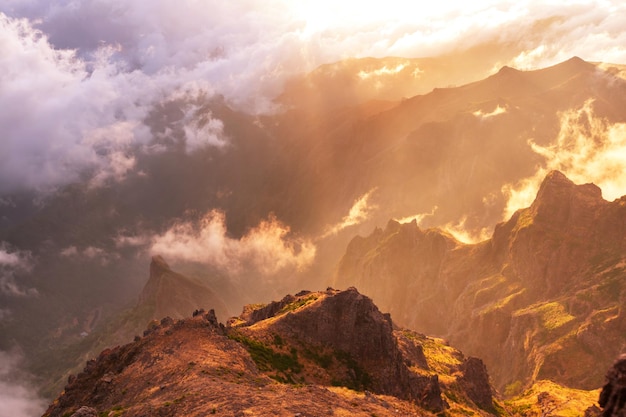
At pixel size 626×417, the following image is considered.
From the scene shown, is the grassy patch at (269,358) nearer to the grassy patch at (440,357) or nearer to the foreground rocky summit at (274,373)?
the foreground rocky summit at (274,373)

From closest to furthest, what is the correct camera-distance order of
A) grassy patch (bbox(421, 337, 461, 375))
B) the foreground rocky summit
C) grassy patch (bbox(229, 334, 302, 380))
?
the foreground rocky summit < grassy patch (bbox(229, 334, 302, 380)) < grassy patch (bbox(421, 337, 461, 375))

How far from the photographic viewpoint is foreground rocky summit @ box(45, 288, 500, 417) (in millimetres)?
60531

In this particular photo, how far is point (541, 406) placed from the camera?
142 meters

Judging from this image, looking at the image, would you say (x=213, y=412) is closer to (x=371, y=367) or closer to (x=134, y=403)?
(x=134, y=403)

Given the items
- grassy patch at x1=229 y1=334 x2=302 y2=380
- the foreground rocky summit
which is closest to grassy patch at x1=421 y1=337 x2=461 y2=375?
the foreground rocky summit

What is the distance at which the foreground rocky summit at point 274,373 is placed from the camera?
6053 cm

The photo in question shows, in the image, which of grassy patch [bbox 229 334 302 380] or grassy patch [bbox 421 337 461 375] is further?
grassy patch [bbox 421 337 461 375]

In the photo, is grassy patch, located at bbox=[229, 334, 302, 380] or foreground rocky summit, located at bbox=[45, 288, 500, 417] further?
grassy patch, located at bbox=[229, 334, 302, 380]

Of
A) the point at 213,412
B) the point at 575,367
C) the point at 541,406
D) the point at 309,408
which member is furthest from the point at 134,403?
the point at 575,367

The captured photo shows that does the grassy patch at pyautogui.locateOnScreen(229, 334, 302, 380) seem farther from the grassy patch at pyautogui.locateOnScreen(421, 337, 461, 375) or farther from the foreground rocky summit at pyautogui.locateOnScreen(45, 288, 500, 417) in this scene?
the grassy patch at pyautogui.locateOnScreen(421, 337, 461, 375)

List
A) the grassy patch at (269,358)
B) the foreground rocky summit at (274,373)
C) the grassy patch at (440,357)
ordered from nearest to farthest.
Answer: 1. the foreground rocky summit at (274,373)
2. the grassy patch at (269,358)
3. the grassy patch at (440,357)

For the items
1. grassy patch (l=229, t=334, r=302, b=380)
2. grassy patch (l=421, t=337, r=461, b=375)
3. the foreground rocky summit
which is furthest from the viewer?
grassy patch (l=421, t=337, r=461, b=375)

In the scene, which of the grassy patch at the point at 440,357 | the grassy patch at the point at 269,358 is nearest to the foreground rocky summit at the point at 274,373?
the grassy patch at the point at 269,358

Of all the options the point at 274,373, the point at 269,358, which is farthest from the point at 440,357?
the point at 274,373
